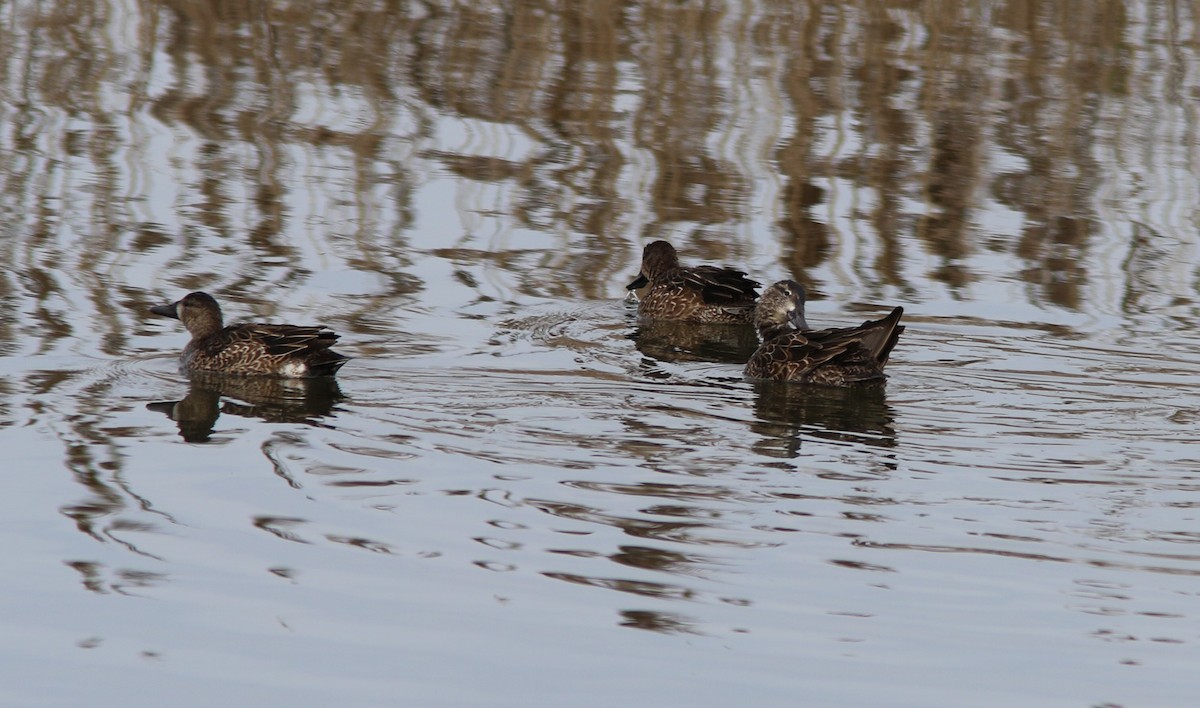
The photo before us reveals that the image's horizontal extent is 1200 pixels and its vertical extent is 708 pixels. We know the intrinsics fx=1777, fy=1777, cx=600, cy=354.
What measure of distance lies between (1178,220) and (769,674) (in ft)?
32.6

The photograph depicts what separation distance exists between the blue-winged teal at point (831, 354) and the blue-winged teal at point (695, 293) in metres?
1.51

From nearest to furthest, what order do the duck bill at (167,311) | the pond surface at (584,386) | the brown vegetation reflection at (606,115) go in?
the pond surface at (584,386) < the duck bill at (167,311) < the brown vegetation reflection at (606,115)

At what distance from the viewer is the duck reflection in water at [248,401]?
8922mm

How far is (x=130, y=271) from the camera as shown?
39.4 feet

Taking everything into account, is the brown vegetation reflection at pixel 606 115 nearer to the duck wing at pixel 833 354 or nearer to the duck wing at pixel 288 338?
the duck wing at pixel 288 338

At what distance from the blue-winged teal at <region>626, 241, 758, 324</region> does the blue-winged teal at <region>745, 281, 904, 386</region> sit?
151 cm

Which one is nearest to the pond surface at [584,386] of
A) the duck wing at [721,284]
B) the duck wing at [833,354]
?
the duck wing at [833,354]

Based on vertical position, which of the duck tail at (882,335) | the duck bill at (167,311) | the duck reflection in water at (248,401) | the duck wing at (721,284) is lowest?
the duck reflection in water at (248,401)

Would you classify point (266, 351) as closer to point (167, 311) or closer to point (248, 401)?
point (248, 401)

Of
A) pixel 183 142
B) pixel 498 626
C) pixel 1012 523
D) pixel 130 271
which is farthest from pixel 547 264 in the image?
pixel 498 626

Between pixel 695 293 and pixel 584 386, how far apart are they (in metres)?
2.77

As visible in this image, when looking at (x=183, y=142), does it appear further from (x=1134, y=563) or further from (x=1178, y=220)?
(x=1134, y=563)

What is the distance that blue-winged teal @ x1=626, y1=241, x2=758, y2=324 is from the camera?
12.1m

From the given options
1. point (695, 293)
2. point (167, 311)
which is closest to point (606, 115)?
point (695, 293)
